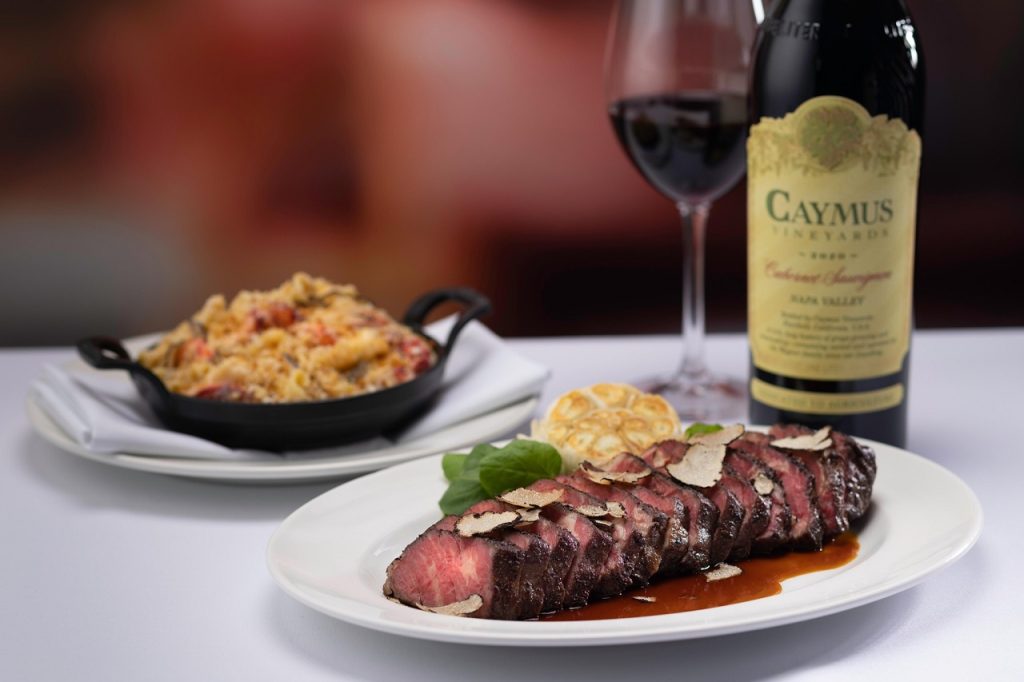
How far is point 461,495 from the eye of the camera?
132 centimetres

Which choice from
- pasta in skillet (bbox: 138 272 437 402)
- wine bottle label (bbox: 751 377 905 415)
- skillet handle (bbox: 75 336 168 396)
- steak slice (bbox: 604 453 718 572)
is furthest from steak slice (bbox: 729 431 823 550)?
skillet handle (bbox: 75 336 168 396)

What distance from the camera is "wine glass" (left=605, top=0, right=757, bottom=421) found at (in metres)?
1.79

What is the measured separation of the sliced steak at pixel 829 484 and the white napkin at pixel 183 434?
545mm

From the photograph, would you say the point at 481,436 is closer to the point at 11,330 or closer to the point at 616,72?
the point at 616,72

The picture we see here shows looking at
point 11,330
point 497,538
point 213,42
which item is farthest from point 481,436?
point 11,330

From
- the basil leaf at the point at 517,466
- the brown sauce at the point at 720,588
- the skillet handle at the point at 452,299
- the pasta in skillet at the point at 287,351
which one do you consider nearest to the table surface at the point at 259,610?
the brown sauce at the point at 720,588

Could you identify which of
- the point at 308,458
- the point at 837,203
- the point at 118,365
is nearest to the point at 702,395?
the point at 837,203

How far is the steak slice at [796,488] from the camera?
1.24 meters

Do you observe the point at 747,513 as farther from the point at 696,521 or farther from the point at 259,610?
the point at 259,610

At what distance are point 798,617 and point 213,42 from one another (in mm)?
2052

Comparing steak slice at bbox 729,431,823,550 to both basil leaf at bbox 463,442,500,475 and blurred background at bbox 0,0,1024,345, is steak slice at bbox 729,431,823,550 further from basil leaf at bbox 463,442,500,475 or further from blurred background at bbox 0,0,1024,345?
blurred background at bbox 0,0,1024,345

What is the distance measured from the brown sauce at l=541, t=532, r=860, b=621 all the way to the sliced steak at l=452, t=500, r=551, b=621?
0.02m

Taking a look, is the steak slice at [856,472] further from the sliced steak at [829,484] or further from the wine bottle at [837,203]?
the wine bottle at [837,203]

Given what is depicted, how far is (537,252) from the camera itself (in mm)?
2764
